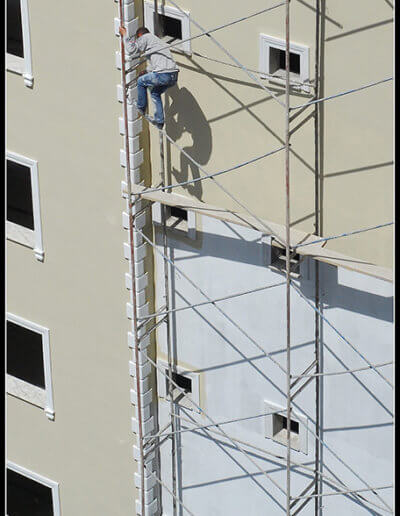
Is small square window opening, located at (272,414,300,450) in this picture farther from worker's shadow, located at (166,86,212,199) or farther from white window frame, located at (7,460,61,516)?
white window frame, located at (7,460,61,516)

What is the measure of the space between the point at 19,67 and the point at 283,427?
18.1ft


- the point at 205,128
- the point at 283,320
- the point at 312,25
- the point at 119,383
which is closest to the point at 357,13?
the point at 312,25

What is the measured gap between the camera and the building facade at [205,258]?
2125 cm

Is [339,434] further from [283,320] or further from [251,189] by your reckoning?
[251,189]

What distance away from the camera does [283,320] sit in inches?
888

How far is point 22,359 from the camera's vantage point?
87.5 ft

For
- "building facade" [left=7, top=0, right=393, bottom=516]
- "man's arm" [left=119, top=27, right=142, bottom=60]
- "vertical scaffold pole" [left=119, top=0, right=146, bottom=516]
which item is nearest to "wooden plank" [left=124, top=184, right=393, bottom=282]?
"building facade" [left=7, top=0, right=393, bottom=516]

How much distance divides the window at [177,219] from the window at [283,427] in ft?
7.71

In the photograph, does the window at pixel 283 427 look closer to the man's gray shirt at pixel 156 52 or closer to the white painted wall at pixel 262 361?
the white painted wall at pixel 262 361

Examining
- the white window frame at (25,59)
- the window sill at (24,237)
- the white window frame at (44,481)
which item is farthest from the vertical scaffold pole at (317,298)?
the white window frame at (44,481)

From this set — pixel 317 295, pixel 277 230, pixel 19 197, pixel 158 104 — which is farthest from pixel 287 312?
pixel 19 197

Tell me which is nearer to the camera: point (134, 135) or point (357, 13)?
point (357, 13)

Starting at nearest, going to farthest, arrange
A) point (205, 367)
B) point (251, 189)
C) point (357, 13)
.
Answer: point (357, 13) < point (251, 189) < point (205, 367)

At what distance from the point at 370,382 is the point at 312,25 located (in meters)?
4.31
